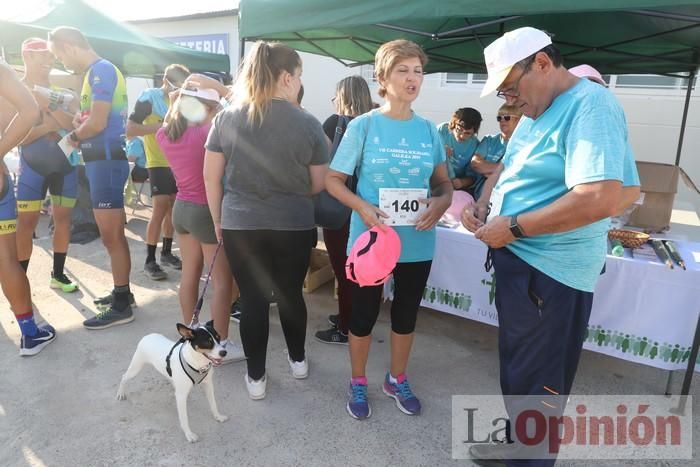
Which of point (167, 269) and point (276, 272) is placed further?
point (167, 269)

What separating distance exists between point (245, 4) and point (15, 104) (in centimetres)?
174

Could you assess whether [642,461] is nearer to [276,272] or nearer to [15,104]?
[276,272]

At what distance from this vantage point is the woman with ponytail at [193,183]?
2.48 m

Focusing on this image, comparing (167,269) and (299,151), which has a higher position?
(299,151)

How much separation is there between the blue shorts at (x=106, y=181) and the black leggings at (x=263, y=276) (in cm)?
137

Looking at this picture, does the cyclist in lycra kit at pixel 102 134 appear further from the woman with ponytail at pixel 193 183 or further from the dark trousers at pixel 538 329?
the dark trousers at pixel 538 329

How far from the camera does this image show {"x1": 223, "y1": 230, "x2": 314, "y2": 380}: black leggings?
218 cm

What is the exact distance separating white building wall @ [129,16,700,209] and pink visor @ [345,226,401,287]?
6493 mm

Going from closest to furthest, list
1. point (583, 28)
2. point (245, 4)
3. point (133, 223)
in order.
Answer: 1. point (245, 4)
2. point (583, 28)
3. point (133, 223)

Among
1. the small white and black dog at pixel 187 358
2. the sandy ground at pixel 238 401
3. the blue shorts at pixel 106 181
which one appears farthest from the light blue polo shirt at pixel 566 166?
the blue shorts at pixel 106 181

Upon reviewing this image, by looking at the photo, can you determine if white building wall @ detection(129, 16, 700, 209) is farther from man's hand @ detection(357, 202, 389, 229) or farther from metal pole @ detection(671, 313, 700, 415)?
man's hand @ detection(357, 202, 389, 229)

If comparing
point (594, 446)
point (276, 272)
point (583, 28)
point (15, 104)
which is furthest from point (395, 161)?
point (583, 28)

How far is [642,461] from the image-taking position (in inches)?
85.3

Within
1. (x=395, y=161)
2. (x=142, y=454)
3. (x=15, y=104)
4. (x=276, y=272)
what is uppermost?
(x=15, y=104)
